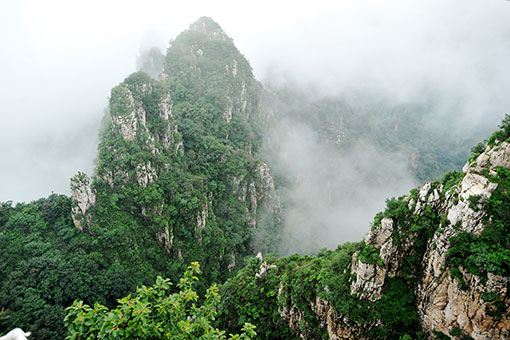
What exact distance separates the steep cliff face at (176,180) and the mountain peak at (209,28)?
27.0 m

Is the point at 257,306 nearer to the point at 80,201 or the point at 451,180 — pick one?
the point at 451,180

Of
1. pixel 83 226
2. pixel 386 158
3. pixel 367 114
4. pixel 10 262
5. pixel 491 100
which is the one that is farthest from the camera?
pixel 367 114

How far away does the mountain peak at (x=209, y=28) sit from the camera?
104375 millimetres

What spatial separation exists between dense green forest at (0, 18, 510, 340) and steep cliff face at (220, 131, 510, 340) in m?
0.11

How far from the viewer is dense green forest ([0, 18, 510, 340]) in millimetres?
14336

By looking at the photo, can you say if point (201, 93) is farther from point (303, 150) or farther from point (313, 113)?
point (313, 113)

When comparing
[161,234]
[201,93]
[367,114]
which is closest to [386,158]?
[367,114]

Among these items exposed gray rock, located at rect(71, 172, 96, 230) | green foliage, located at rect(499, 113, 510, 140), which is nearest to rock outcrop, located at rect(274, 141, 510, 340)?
green foliage, located at rect(499, 113, 510, 140)

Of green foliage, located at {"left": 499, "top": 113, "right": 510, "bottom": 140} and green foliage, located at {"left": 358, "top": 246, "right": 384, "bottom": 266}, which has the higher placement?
green foliage, located at {"left": 499, "top": 113, "right": 510, "bottom": 140}

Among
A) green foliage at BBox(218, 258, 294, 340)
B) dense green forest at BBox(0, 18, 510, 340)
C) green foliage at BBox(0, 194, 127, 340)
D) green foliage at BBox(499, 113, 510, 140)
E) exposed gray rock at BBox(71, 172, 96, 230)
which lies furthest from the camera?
exposed gray rock at BBox(71, 172, 96, 230)

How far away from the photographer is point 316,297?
21.0 meters

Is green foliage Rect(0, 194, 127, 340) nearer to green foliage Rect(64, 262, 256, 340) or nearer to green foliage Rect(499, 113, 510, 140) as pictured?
green foliage Rect(64, 262, 256, 340)

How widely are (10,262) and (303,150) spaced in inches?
4181

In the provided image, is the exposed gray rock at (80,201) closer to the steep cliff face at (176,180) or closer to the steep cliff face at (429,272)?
the steep cliff face at (176,180)
